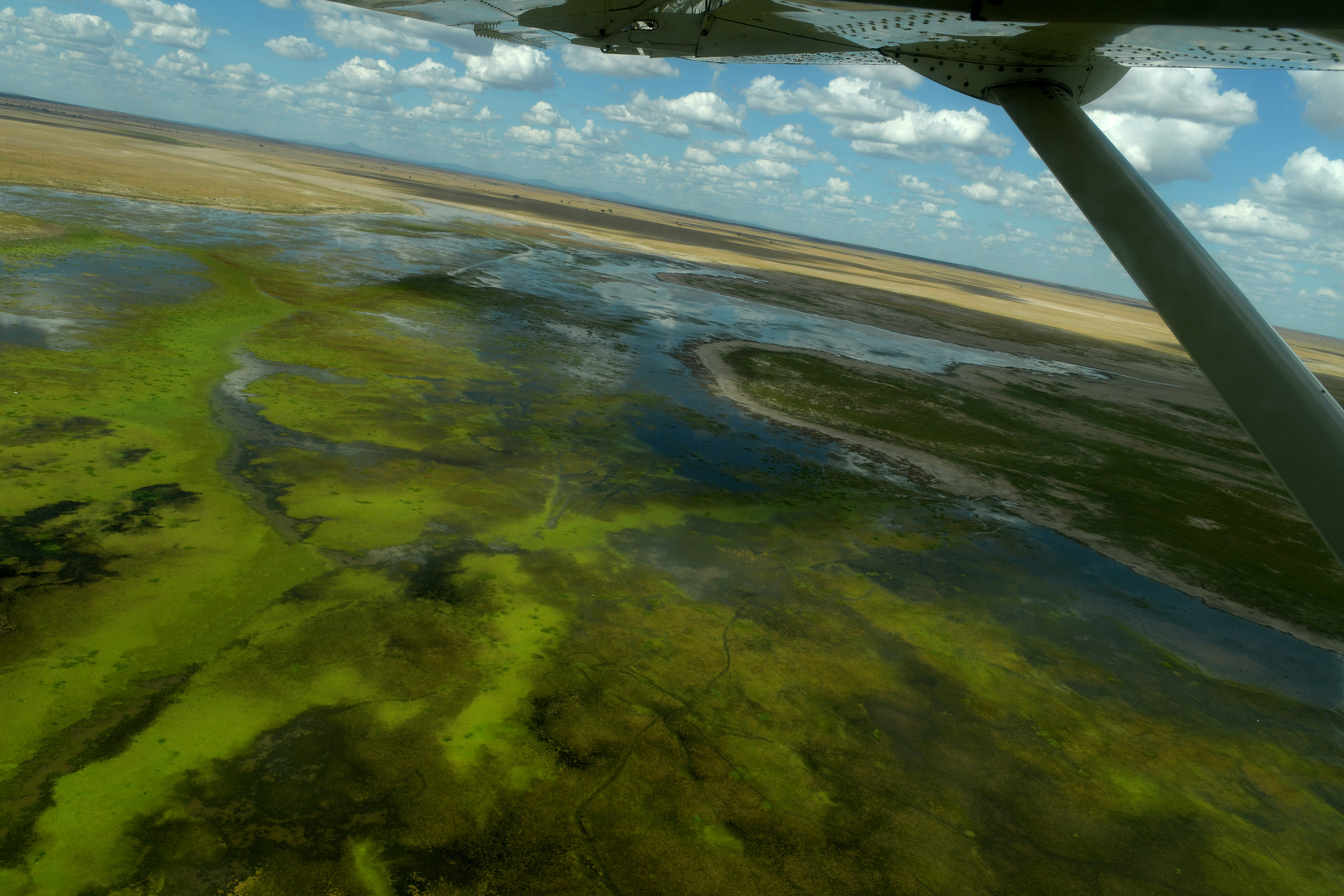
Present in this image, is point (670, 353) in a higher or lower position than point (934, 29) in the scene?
lower

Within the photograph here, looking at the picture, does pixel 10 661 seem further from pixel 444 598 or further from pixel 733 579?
pixel 733 579

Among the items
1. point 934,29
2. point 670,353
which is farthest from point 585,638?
point 670,353

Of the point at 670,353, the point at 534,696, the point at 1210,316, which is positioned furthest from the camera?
the point at 670,353

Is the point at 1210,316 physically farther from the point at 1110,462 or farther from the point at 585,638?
the point at 1110,462

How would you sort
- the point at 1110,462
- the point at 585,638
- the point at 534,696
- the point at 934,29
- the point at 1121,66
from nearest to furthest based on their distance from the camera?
the point at 934,29
the point at 1121,66
the point at 534,696
the point at 585,638
the point at 1110,462

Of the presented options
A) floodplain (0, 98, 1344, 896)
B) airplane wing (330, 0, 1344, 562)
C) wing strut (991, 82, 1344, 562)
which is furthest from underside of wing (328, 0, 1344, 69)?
floodplain (0, 98, 1344, 896)
